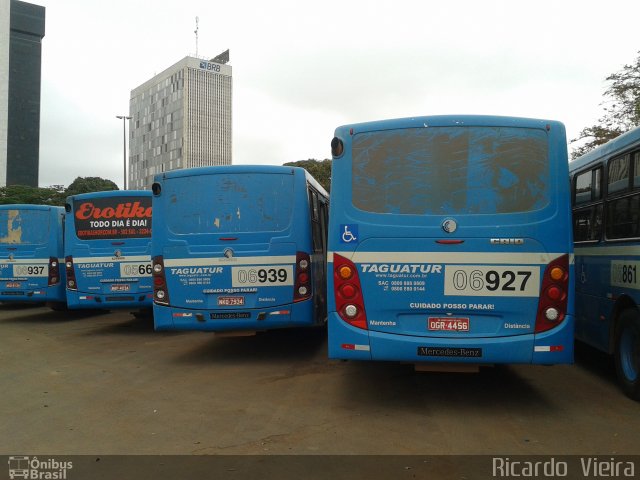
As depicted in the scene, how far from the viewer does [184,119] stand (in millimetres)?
95500

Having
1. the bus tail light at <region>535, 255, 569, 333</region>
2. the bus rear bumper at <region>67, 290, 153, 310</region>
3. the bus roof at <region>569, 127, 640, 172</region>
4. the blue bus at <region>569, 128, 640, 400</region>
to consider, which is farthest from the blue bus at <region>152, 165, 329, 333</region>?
the bus roof at <region>569, 127, 640, 172</region>

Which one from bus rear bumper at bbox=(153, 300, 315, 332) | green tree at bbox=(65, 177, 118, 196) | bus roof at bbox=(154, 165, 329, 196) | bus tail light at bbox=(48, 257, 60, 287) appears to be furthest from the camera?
green tree at bbox=(65, 177, 118, 196)

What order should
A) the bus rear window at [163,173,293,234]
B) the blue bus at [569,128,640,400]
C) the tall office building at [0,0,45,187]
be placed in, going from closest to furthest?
the blue bus at [569,128,640,400]
the bus rear window at [163,173,293,234]
the tall office building at [0,0,45,187]

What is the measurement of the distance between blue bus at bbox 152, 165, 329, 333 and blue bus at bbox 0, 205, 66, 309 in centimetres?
669

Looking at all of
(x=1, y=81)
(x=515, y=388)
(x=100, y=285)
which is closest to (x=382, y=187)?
(x=515, y=388)

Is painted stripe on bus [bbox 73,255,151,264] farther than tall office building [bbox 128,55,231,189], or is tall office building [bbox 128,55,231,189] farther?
tall office building [bbox 128,55,231,189]

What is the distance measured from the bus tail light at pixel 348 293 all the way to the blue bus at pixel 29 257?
33.6 feet

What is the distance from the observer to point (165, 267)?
7984 millimetres

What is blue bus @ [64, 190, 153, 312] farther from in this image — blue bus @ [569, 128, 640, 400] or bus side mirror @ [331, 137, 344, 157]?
blue bus @ [569, 128, 640, 400]

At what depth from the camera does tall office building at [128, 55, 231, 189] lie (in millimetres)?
96250

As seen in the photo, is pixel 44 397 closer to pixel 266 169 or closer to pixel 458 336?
pixel 266 169

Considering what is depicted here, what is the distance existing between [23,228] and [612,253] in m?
12.9

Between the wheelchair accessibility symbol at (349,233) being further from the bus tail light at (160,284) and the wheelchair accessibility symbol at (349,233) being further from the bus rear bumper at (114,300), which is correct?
the bus rear bumper at (114,300)

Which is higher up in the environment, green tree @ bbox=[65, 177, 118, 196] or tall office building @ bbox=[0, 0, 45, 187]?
tall office building @ bbox=[0, 0, 45, 187]
